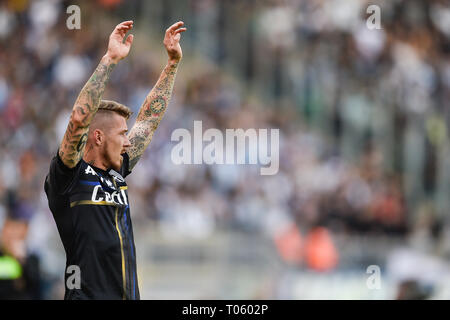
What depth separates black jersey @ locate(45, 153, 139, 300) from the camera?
534 centimetres

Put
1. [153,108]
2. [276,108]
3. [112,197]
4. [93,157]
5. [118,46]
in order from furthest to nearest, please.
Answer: [276,108], [153,108], [93,157], [112,197], [118,46]

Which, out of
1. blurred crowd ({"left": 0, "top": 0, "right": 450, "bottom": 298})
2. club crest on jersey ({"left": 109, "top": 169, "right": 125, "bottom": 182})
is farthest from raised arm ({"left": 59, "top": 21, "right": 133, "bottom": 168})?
blurred crowd ({"left": 0, "top": 0, "right": 450, "bottom": 298})

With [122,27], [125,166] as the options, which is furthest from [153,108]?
[122,27]

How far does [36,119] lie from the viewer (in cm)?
1522

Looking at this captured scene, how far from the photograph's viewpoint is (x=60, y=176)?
5254 millimetres

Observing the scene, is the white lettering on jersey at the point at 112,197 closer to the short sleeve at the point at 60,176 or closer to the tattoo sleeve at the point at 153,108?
the short sleeve at the point at 60,176

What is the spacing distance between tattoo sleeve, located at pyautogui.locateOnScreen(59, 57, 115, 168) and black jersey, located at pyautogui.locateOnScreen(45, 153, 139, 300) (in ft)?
0.49

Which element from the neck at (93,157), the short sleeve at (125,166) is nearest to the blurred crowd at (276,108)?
the short sleeve at (125,166)

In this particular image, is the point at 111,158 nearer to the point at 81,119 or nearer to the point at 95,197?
the point at 95,197

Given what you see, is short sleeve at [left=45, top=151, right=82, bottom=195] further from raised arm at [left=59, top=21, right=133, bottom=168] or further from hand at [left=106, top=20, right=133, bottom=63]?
hand at [left=106, top=20, right=133, bottom=63]

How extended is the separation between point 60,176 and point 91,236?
44 centimetres

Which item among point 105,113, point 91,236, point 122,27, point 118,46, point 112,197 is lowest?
point 91,236

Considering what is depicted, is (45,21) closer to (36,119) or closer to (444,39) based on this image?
(36,119)
